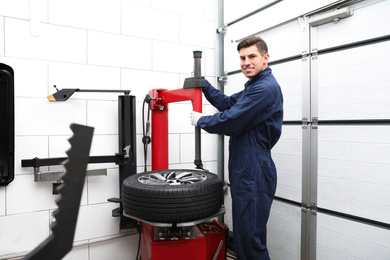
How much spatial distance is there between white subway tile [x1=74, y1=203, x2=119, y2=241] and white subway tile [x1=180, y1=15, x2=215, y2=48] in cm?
176

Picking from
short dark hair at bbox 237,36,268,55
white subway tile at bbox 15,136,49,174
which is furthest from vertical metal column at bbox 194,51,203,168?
white subway tile at bbox 15,136,49,174

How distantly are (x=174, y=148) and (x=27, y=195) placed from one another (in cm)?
129

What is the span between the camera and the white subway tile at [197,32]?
275 cm

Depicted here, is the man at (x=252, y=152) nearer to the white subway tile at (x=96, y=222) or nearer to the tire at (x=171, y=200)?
the tire at (x=171, y=200)

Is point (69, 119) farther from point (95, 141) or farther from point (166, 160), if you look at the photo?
point (166, 160)

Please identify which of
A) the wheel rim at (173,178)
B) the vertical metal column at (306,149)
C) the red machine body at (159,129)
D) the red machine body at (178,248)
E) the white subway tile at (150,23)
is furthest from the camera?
the white subway tile at (150,23)

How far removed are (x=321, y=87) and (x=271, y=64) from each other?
22.2 inches

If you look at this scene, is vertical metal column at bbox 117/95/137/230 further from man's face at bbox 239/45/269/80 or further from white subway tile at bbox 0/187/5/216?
man's face at bbox 239/45/269/80

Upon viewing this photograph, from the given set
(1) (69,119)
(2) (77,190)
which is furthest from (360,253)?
(1) (69,119)

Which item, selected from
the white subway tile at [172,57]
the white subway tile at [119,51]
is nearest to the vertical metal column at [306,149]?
the white subway tile at [172,57]

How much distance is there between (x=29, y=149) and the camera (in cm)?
209

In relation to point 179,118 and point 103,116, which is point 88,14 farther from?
point 179,118

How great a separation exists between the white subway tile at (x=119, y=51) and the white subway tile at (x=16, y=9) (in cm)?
46

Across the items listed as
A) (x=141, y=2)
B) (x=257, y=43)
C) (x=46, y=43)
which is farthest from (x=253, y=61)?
(x=46, y=43)
